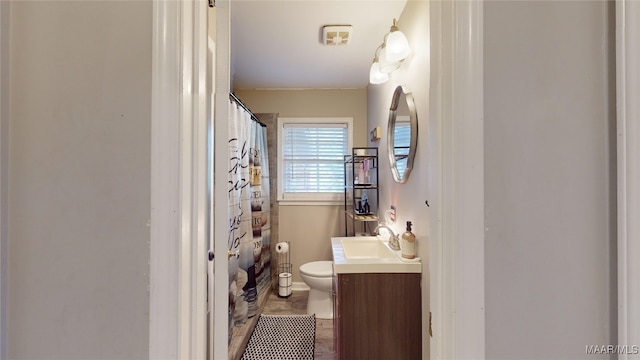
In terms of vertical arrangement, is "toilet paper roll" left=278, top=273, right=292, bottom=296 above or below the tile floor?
above

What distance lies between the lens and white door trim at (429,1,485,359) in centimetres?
67

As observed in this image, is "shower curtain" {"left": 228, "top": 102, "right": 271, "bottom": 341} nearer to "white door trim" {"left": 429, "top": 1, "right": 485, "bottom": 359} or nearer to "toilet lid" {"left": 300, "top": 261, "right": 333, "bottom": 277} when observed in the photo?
"toilet lid" {"left": 300, "top": 261, "right": 333, "bottom": 277}

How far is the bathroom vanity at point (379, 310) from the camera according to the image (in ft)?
4.73

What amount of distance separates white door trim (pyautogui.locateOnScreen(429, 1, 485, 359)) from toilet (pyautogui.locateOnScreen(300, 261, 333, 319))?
5.54 ft

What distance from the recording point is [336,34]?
2.03 metres

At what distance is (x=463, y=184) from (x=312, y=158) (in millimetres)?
2679

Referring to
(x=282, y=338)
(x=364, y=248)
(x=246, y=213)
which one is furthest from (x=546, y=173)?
(x=282, y=338)

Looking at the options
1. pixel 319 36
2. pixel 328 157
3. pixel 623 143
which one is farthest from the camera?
pixel 328 157

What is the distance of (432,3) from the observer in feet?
2.57

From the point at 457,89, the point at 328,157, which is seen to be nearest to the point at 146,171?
the point at 457,89

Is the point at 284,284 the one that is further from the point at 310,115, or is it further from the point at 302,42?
the point at 302,42

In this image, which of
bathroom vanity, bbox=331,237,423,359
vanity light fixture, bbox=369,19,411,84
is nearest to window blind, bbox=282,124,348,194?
vanity light fixture, bbox=369,19,411,84

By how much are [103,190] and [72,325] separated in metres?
0.35

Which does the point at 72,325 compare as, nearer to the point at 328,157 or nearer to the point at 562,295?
the point at 562,295
